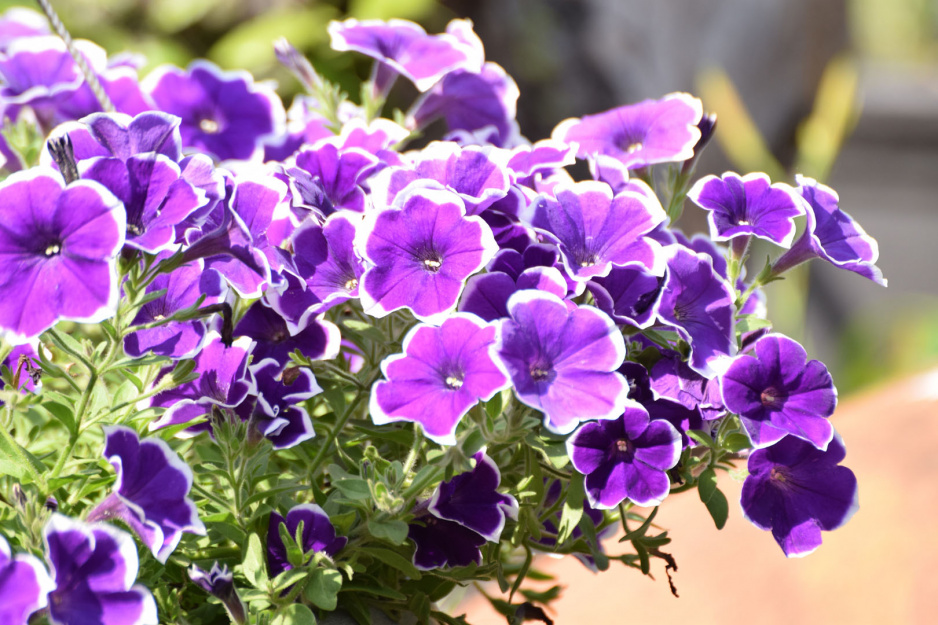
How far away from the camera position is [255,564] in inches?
19.7

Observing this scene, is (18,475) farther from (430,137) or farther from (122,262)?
(430,137)

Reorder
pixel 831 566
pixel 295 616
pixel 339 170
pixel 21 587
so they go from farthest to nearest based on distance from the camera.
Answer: pixel 831 566 < pixel 339 170 < pixel 295 616 < pixel 21 587

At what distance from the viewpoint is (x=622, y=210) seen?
0.53 meters

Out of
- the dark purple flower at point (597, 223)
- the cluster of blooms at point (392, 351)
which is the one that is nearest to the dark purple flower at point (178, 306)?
the cluster of blooms at point (392, 351)

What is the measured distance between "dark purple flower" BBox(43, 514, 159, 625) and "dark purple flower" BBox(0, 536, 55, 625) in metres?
0.01

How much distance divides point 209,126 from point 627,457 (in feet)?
1.57

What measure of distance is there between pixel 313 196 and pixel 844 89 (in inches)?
91.8

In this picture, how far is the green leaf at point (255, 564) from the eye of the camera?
0.50 metres

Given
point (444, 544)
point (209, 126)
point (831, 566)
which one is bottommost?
point (831, 566)

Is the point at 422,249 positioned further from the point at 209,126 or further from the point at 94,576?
the point at 209,126

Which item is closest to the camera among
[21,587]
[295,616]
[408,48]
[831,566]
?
[21,587]

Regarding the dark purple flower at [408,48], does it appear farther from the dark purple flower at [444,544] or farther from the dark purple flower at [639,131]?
the dark purple flower at [444,544]

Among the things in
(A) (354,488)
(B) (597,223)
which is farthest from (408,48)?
(A) (354,488)

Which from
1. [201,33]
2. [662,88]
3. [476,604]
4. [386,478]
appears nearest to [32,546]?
[386,478]
